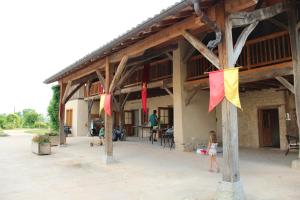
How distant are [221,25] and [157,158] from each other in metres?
5.28

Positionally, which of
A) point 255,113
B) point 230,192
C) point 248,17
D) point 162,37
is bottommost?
point 230,192

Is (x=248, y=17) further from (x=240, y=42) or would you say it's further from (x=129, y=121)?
(x=129, y=121)

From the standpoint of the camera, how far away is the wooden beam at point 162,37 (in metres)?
5.12

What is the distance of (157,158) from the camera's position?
8711 millimetres

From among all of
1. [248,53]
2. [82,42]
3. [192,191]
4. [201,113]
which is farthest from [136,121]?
[82,42]

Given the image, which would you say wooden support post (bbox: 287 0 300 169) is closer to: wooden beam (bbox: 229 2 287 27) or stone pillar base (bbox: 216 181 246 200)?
wooden beam (bbox: 229 2 287 27)

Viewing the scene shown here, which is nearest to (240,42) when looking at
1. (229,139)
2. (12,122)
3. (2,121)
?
(229,139)

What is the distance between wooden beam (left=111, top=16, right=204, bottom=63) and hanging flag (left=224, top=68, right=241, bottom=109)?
1.17 m

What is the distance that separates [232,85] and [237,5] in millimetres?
1285

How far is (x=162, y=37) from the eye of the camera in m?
5.96

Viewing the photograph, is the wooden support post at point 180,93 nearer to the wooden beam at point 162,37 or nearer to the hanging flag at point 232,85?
the wooden beam at point 162,37

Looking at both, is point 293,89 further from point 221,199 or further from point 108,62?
point 108,62

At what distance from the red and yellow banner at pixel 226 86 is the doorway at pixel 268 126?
310 inches

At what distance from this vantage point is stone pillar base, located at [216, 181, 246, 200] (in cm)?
409
